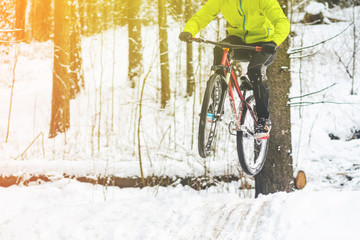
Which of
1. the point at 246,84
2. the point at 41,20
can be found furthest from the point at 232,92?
the point at 41,20

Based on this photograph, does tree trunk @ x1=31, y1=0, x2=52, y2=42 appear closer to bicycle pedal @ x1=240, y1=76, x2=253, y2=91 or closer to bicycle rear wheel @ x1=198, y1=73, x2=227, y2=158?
bicycle pedal @ x1=240, y1=76, x2=253, y2=91

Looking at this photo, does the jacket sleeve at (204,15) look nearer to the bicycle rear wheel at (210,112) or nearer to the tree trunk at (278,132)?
the bicycle rear wheel at (210,112)

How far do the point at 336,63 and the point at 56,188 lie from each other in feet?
34.8

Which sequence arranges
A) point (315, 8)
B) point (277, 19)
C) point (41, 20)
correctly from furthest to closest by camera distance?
point (41, 20) < point (315, 8) < point (277, 19)

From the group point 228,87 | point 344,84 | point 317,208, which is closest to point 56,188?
point 228,87

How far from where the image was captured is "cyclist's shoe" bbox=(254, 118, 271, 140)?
420cm

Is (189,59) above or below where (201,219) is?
above

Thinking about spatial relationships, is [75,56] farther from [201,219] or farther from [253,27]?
[201,219]

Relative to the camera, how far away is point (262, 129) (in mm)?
4254

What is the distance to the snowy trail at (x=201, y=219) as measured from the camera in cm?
326

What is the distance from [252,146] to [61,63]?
6635 millimetres

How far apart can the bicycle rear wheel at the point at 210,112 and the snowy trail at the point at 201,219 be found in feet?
2.30

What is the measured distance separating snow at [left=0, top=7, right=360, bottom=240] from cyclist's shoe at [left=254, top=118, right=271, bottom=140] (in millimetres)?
599

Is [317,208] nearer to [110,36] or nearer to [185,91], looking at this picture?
[185,91]
